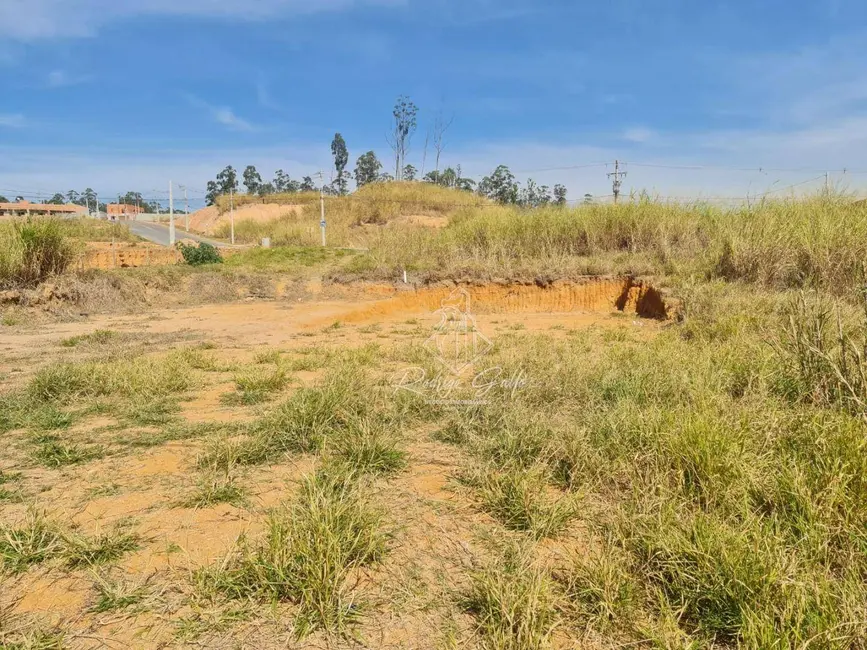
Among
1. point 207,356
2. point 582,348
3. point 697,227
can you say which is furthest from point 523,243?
point 207,356

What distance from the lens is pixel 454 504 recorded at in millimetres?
2674

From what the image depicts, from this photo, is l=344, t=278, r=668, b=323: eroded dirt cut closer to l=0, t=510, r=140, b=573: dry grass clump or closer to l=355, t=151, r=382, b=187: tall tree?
l=0, t=510, r=140, b=573: dry grass clump

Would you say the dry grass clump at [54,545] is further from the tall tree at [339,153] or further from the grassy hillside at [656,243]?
the tall tree at [339,153]

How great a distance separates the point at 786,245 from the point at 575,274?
404cm

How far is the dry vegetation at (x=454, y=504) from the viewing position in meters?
1.81

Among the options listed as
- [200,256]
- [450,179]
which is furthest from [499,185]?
[200,256]

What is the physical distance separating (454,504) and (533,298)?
9620 millimetres

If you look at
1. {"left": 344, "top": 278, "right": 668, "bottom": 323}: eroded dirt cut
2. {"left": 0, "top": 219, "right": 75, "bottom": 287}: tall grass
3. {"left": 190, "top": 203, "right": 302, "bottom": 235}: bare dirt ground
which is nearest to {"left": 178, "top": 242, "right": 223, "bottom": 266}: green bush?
{"left": 0, "top": 219, "right": 75, "bottom": 287}: tall grass

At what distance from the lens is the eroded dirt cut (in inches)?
430

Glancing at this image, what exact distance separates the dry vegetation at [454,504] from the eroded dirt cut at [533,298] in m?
5.74

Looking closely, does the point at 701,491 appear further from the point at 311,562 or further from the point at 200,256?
the point at 200,256

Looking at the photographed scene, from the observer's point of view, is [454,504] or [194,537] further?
[454,504]

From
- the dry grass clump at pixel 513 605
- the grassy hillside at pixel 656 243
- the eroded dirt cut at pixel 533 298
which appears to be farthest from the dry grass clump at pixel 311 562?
the eroded dirt cut at pixel 533 298

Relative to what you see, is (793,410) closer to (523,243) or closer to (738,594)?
(738,594)
